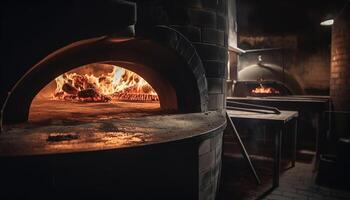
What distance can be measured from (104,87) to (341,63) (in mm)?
7364

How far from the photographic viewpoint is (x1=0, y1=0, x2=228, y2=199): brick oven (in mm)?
2711

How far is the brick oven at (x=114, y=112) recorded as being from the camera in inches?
107

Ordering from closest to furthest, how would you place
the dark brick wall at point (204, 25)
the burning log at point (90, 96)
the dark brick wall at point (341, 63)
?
1. the dark brick wall at point (204, 25)
2. the burning log at point (90, 96)
3. the dark brick wall at point (341, 63)

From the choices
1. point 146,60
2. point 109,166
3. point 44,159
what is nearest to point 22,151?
point 44,159

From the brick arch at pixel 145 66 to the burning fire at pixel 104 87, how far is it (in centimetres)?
169

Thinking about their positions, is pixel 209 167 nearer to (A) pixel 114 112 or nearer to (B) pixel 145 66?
(A) pixel 114 112

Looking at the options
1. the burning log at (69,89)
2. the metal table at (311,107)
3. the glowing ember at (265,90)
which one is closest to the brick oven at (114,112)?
the burning log at (69,89)

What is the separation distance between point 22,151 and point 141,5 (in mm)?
2405

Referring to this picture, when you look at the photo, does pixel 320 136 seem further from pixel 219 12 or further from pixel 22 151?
pixel 22 151

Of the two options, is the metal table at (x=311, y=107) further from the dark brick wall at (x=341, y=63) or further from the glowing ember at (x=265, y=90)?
the glowing ember at (x=265, y=90)

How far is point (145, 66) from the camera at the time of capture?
16.6ft

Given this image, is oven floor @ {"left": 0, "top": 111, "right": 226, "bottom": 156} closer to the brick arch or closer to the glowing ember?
the brick arch

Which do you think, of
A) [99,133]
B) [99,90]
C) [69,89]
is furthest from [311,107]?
[99,133]

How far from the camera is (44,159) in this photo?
93.7 inches
